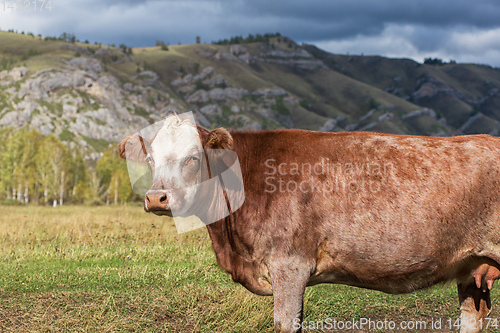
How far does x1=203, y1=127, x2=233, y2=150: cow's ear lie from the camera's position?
4.94m

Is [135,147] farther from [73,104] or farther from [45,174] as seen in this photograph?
[73,104]

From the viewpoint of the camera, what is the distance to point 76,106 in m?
166

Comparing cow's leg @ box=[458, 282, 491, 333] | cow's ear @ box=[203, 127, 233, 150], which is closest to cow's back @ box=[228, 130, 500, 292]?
cow's ear @ box=[203, 127, 233, 150]

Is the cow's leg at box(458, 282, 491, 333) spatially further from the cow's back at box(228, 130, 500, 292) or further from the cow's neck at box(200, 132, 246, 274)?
the cow's neck at box(200, 132, 246, 274)

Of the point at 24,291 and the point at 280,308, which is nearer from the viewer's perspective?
the point at 280,308

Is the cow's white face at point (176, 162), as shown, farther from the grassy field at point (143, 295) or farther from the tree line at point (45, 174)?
the tree line at point (45, 174)

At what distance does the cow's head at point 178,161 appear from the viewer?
14.9ft

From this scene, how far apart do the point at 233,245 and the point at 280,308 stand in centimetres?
101

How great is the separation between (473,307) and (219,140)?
14.2 ft

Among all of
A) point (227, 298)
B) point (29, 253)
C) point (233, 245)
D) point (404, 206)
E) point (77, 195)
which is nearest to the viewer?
point (404, 206)

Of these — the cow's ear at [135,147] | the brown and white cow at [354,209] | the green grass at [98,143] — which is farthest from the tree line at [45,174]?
the green grass at [98,143]

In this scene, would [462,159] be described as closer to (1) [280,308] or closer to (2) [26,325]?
(1) [280,308]

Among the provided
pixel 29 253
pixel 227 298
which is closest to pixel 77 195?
pixel 29 253

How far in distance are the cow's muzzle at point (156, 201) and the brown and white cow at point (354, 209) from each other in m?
0.01
